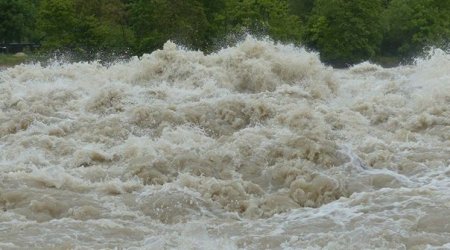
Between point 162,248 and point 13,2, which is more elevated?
point 13,2

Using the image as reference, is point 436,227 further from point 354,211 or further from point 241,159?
point 241,159

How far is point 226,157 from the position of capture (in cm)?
1173

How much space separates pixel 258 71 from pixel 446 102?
4767 mm

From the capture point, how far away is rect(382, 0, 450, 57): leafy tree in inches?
1905

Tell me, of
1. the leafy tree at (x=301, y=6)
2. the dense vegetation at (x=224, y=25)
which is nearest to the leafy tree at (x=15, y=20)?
the dense vegetation at (x=224, y=25)

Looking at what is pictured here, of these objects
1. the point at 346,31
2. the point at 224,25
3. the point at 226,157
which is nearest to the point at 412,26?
the point at 346,31

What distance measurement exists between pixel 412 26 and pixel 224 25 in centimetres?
1511

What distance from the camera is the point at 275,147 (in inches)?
472

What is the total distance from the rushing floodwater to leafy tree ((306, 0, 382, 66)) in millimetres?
26815

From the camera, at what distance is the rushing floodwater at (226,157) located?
28.6ft

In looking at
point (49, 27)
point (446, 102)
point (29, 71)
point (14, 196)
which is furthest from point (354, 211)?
point (49, 27)

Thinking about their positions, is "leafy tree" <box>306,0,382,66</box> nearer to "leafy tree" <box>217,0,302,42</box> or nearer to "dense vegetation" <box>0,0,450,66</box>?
"dense vegetation" <box>0,0,450,66</box>

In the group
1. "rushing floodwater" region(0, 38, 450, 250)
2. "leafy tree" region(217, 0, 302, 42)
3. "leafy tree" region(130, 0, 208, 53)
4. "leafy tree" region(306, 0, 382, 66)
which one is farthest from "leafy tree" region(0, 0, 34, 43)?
"rushing floodwater" region(0, 38, 450, 250)

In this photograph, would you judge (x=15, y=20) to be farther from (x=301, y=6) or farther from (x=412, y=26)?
(x=412, y=26)
